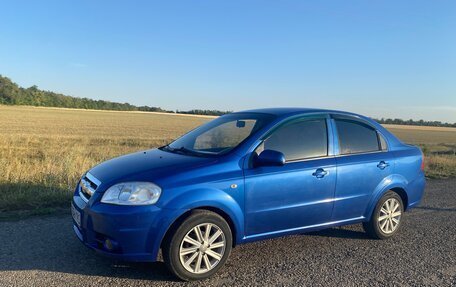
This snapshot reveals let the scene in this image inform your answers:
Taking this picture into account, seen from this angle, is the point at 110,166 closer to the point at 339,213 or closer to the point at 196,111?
the point at 339,213

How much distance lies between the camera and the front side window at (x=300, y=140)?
14.8 ft

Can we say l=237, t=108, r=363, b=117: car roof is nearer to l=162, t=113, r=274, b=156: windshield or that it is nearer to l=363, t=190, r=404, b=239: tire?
l=162, t=113, r=274, b=156: windshield

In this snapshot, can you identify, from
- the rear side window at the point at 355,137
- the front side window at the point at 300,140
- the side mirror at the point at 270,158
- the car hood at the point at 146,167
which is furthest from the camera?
the rear side window at the point at 355,137

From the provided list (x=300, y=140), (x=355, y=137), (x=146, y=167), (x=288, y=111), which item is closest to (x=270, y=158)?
(x=300, y=140)

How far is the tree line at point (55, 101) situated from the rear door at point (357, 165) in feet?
285

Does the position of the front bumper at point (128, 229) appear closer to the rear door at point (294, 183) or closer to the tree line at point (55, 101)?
the rear door at point (294, 183)

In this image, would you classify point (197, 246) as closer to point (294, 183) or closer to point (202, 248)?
point (202, 248)

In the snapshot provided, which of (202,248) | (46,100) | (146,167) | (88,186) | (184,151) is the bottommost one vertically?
(202,248)

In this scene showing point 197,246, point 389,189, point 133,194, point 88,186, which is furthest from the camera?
point 389,189

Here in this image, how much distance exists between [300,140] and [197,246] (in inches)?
68.3

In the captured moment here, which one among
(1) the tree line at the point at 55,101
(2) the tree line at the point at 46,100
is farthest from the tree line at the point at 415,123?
(2) the tree line at the point at 46,100

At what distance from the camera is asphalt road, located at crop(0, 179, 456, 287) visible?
3.81 metres

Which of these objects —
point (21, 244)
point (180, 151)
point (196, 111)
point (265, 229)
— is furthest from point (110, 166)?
point (196, 111)

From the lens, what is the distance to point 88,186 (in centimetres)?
416
